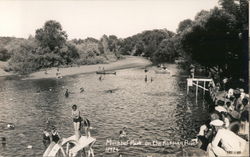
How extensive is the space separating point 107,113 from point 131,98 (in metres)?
4.27

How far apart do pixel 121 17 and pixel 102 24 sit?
1.23 m

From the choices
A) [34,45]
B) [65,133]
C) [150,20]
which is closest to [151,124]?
[65,133]

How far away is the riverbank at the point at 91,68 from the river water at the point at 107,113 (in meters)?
2.54

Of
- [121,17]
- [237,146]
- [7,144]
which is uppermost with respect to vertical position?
[121,17]

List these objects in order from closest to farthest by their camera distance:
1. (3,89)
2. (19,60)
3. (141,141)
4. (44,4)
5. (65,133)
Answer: (44,4)
(141,141)
(65,133)
(3,89)
(19,60)

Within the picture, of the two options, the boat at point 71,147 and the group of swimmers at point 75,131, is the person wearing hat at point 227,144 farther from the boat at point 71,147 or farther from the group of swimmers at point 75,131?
the group of swimmers at point 75,131

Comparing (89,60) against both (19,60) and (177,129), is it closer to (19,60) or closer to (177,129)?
(19,60)

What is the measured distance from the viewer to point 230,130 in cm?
1398

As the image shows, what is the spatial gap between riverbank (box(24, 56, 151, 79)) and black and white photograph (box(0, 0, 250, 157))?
3.93 meters

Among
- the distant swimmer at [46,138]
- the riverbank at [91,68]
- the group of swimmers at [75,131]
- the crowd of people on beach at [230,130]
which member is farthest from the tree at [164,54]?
the distant swimmer at [46,138]

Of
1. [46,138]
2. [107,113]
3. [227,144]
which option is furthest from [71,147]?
[107,113]

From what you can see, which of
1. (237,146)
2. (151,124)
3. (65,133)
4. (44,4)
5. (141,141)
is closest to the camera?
(237,146)

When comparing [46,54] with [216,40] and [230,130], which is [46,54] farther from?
[230,130]

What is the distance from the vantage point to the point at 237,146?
42.0 feet
